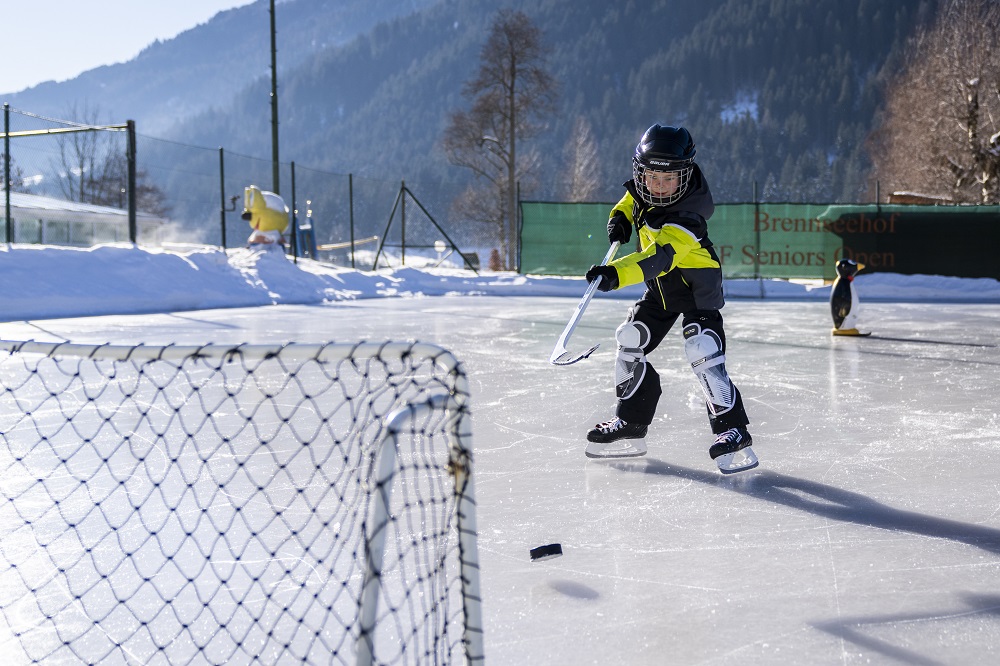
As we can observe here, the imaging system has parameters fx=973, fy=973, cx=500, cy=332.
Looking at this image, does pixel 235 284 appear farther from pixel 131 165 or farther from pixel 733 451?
pixel 733 451

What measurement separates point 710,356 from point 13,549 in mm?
2648

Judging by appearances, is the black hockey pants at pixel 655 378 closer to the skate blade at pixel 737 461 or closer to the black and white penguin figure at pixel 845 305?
the skate blade at pixel 737 461

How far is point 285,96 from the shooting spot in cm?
18625

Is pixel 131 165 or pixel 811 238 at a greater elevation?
pixel 131 165

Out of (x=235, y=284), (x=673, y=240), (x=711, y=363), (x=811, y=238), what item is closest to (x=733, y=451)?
(x=711, y=363)

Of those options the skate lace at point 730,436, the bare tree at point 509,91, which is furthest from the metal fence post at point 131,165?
the bare tree at point 509,91

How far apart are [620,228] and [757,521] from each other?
1.48m

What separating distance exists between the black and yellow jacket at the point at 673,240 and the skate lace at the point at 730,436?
692mm

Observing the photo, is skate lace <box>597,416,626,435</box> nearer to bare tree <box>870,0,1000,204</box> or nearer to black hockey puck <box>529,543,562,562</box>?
black hockey puck <box>529,543,562,562</box>

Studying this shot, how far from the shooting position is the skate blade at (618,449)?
4246 mm

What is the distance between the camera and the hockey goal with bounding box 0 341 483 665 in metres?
2.14

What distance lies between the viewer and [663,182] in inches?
155

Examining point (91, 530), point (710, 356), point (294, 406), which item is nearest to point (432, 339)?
point (294, 406)

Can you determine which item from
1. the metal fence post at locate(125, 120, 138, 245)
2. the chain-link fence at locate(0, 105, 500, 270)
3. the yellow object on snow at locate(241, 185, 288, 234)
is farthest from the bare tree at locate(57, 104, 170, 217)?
the metal fence post at locate(125, 120, 138, 245)
